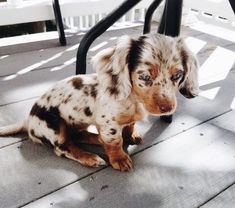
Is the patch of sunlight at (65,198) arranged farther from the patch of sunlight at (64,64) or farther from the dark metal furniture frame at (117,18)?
the patch of sunlight at (64,64)

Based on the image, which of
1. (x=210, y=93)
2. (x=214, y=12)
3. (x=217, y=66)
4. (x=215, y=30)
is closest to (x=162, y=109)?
(x=210, y=93)

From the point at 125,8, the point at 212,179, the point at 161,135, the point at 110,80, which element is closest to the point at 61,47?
the point at 125,8

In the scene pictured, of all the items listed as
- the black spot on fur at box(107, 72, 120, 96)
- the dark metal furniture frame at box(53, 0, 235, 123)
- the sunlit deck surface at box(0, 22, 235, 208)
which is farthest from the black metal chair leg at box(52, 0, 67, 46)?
the black spot on fur at box(107, 72, 120, 96)

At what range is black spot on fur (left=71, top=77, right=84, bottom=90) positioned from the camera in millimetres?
1390

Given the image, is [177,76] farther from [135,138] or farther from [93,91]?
[135,138]

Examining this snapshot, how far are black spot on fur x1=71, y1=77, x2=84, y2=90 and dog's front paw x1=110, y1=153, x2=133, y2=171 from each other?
33cm

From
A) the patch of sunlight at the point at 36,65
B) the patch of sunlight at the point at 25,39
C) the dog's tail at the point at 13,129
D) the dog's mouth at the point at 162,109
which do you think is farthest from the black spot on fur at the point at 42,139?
the patch of sunlight at the point at 25,39

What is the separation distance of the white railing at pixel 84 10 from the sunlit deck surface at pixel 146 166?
797 mm

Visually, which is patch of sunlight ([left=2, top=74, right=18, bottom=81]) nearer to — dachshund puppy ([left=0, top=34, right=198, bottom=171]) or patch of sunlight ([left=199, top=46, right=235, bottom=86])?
dachshund puppy ([left=0, top=34, right=198, bottom=171])

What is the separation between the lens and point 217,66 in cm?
240

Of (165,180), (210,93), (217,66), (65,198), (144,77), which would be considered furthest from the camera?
(217,66)

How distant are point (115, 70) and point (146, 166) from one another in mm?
472

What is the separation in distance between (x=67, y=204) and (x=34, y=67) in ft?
4.19

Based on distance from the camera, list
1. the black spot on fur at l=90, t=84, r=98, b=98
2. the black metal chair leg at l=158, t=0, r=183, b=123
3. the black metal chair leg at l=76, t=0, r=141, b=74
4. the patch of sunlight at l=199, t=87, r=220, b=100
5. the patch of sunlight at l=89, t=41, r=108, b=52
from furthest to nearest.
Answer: the patch of sunlight at l=89, t=41, r=108, b=52 < the patch of sunlight at l=199, t=87, r=220, b=100 < the black metal chair leg at l=76, t=0, r=141, b=74 < the black metal chair leg at l=158, t=0, r=183, b=123 < the black spot on fur at l=90, t=84, r=98, b=98
